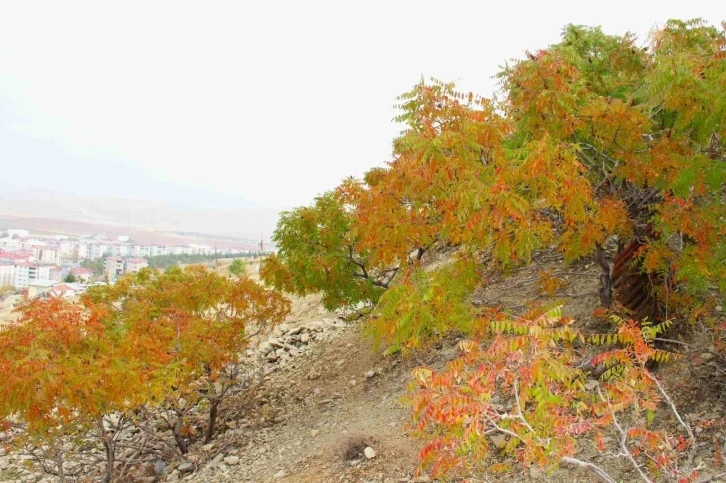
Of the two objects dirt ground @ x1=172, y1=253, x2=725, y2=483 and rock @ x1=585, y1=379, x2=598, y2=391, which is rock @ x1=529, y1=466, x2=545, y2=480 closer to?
dirt ground @ x1=172, y1=253, x2=725, y2=483

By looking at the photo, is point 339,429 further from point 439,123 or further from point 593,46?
point 593,46

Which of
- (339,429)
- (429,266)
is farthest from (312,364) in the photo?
(429,266)

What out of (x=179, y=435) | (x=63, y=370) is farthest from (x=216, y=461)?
(x=63, y=370)

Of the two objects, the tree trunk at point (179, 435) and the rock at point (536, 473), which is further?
the tree trunk at point (179, 435)

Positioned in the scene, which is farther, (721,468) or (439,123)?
(439,123)

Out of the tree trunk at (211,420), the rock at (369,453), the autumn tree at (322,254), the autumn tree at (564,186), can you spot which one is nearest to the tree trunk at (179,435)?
the tree trunk at (211,420)

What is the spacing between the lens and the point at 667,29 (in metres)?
8.13

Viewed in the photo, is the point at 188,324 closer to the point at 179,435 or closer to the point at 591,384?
the point at 179,435

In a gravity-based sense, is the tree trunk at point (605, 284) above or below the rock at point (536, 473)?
above

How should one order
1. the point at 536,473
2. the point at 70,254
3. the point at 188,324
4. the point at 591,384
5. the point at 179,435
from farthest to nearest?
→ the point at 70,254 < the point at 179,435 < the point at 188,324 < the point at 591,384 < the point at 536,473

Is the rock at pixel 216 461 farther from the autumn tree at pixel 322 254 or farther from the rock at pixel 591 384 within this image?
the rock at pixel 591 384

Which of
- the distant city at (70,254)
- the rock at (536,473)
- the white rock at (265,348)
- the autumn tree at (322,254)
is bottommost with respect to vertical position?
the distant city at (70,254)

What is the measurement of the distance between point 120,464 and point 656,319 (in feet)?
34.0

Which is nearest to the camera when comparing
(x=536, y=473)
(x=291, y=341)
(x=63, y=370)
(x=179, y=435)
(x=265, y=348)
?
(x=536, y=473)
